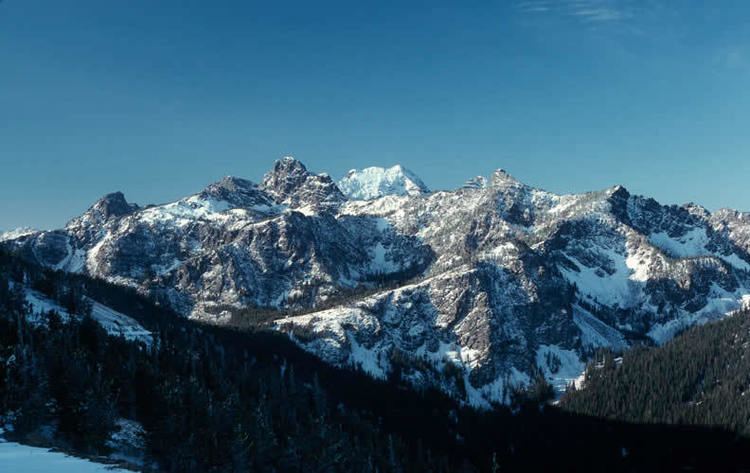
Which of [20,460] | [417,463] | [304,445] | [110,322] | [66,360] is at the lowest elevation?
[417,463]

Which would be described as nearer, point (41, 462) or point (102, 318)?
point (41, 462)

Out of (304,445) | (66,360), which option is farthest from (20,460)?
(304,445)

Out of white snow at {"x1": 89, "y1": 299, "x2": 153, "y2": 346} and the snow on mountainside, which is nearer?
the snow on mountainside

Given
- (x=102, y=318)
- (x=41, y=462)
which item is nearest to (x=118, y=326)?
(x=102, y=318)

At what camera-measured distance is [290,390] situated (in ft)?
636

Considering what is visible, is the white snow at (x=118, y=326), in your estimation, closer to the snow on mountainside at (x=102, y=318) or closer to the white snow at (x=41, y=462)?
the snow on mountainside at (x=102, y=318)

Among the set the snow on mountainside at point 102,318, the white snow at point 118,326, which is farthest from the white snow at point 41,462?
the white snow at point 118,326

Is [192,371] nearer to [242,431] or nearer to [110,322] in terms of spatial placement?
[242,431]

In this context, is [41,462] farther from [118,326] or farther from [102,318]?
[102,318]

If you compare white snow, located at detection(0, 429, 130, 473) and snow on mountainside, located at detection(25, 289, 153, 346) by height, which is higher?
snow on mountainside, located at detection(25, 289, 153, 346)

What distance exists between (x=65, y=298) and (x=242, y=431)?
104m

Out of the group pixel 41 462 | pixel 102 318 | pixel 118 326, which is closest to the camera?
pixel 41 462

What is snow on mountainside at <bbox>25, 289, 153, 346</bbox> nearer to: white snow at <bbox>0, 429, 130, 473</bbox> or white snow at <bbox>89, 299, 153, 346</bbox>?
white snow at <bbox>89, 299, 153, 346</bbox>

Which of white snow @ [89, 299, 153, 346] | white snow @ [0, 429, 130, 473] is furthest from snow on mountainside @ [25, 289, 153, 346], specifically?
white snow @ [0, 429, 130, 473]
